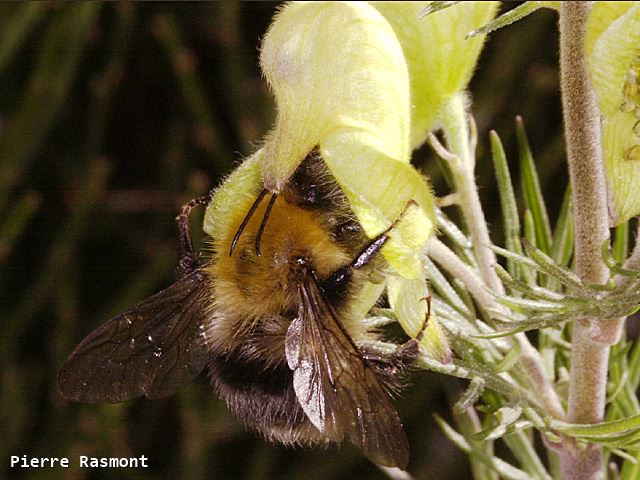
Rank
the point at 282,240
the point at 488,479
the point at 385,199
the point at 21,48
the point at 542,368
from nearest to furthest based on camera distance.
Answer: the point at 385,199
the point at 282,240
the point at 542,368
the point at 488,479
the point at 21,48

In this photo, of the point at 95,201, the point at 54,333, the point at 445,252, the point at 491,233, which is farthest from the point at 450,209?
the point at 445,252

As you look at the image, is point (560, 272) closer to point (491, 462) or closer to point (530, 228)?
point (530, 228)

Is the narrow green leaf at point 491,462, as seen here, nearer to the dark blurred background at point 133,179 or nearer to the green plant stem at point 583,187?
the green plant stem at point 583,187

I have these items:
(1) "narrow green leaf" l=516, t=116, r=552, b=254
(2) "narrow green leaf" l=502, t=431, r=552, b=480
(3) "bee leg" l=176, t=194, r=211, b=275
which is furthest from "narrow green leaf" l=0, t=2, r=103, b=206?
(2) "narrow green leaf" l=502, t=431, r=552, b=480

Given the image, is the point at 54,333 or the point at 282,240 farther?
the point at 54,333

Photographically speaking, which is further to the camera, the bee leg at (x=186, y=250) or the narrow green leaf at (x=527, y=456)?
the narrow green leaf at (x=527, y=456)

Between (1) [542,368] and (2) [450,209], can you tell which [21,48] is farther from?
(1) [542,368]

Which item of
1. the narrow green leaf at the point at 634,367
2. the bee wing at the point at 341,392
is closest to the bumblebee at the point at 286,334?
the bee wing at the point at 341,392
